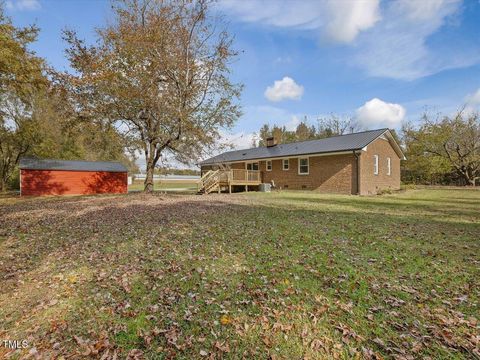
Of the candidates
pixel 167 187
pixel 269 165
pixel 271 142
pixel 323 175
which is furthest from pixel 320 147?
pixel 167 187

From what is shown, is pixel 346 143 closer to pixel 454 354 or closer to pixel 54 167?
pixel 454 354

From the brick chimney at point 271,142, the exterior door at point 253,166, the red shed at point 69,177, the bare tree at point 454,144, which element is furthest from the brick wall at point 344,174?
the red shed at point 69,177

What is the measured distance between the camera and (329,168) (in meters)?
20.1

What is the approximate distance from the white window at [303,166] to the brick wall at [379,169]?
4.49m

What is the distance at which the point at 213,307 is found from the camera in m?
3.49

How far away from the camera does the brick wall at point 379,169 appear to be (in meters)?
18.8

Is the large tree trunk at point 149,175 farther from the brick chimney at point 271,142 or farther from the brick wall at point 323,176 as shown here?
the brick chimney at point 271,142

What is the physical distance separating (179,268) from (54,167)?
960 inches

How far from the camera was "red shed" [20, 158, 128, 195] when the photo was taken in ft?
73.1

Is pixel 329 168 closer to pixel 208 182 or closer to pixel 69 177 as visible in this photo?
pixel 208 182

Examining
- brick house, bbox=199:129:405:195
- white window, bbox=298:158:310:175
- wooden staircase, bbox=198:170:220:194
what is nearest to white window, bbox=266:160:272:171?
brick house, bbox=199:129:405:195

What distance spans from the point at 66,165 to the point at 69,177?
1.27 meters

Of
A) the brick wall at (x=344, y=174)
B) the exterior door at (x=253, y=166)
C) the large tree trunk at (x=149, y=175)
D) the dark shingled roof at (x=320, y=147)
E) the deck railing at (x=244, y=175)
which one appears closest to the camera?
the brick wall at (x=344, y=174)

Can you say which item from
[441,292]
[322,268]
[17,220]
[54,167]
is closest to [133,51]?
[17,220]
